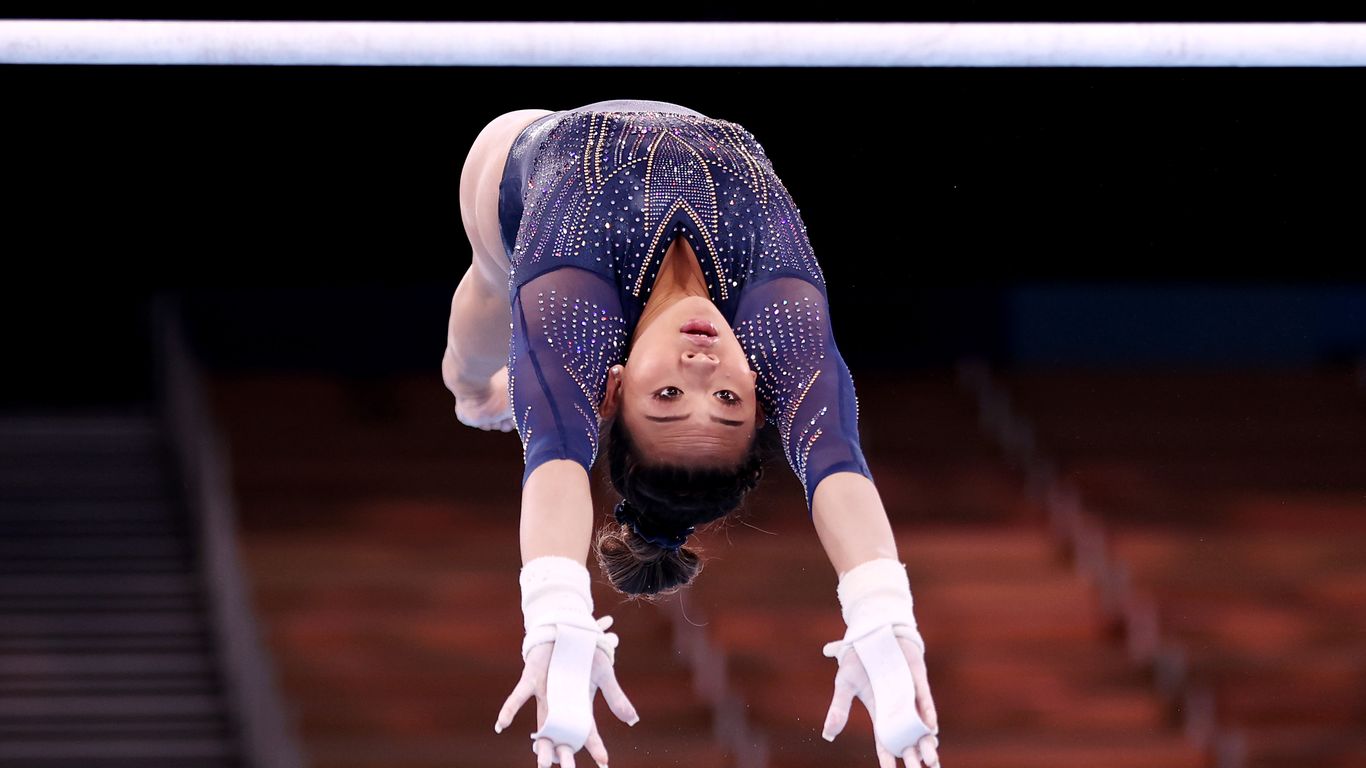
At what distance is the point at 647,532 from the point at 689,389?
0.42 m

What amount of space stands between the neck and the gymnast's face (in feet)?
0.16

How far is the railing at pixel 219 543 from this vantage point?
17.4ft

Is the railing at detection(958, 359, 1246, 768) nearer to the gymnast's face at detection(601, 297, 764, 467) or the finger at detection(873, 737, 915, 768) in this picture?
the finger at detection(873, 737, 915, 768)

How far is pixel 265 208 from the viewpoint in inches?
215

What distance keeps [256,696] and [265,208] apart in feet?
4.98

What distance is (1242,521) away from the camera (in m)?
6.89

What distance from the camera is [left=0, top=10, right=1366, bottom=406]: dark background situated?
5.00 m

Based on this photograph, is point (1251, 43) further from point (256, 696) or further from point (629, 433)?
point (256, 696)

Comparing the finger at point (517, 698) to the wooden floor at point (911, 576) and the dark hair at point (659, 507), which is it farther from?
the wooden floor at point (911, 576)

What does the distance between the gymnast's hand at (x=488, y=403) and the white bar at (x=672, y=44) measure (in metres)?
0.80

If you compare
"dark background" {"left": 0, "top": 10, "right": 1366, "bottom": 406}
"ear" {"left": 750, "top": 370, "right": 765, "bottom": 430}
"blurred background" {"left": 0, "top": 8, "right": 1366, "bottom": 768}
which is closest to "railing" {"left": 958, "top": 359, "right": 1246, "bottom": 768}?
"blurred background" {"left": 0, "top": 8, "right": 1366, "bottom": 768}

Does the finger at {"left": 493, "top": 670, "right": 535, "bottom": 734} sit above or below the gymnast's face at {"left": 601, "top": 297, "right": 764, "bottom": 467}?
below

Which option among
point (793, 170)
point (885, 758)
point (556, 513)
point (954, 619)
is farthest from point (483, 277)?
point (954, 619)

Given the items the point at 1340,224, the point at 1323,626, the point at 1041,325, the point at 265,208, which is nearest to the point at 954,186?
the point at 1340,224
